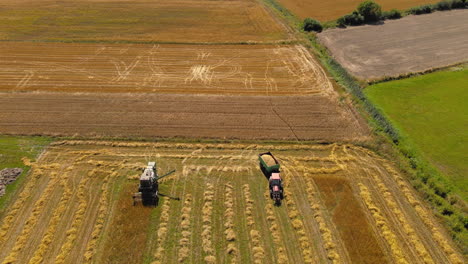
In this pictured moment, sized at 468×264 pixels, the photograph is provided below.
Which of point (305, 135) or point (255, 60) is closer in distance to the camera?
point (305, 135)

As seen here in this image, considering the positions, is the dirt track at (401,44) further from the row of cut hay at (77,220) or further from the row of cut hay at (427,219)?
the row of cut hay at (77,220)

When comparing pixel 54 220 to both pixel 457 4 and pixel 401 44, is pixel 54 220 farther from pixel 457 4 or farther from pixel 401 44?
pixel 457 4

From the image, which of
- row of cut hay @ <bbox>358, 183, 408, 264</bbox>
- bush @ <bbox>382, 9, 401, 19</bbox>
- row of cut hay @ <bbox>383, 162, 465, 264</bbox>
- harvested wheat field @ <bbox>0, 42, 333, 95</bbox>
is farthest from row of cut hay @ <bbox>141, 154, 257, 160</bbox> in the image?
bush @ <bbox>382, 9, 401, 19</bbox>

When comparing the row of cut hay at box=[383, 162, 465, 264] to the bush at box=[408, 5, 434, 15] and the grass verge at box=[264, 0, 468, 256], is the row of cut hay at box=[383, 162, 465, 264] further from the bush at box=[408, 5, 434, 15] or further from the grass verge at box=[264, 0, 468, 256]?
the bush at box=[408, 5, 434, 15]

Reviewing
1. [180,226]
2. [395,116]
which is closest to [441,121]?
[395,116]

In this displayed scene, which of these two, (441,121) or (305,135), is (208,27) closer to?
(305,135)

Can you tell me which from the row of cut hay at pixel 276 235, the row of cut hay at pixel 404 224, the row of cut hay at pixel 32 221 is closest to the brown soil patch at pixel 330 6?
the row of cut hay at pixel 404 224

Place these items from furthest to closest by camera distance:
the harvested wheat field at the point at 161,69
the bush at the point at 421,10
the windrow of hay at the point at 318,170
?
the bush at the point at 421,10, the harvested wheat field at the point at 161,69, the windrow of hay at the point at 318,170
